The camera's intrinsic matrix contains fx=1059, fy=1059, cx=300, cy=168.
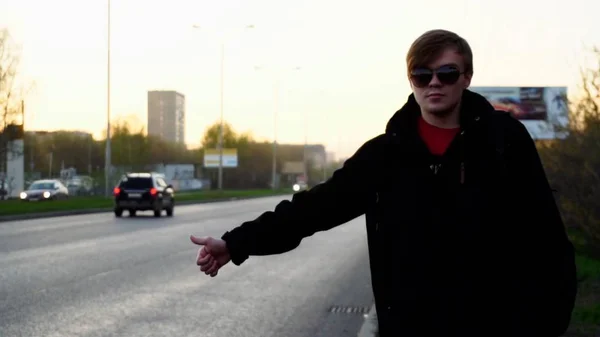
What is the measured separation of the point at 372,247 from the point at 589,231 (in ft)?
42.3

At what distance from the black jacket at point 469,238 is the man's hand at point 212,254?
24.2 inches

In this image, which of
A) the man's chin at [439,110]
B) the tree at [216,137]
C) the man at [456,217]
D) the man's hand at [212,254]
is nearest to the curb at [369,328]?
the man's hand at [212,254]

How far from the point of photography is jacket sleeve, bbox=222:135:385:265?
3463mm

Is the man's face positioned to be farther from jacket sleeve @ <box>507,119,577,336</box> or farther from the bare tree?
the bare tree

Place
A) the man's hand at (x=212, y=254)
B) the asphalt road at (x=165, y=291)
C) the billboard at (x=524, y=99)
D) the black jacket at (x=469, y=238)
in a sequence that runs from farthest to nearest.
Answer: the billboard at (x=524, y=99) → the asphalt road at (x=165, y=291) → the man's hand at (x=212, y=254) → the black jacket at (x=469, y=238)

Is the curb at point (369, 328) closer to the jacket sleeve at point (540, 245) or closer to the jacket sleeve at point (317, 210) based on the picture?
the jacket sleeve at point (317, 210)

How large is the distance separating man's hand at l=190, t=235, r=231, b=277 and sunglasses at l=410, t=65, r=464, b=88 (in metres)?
0.91

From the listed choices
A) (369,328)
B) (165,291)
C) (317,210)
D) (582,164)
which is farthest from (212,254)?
(582,164)

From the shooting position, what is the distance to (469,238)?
126 inches

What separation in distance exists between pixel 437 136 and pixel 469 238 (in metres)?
0.39

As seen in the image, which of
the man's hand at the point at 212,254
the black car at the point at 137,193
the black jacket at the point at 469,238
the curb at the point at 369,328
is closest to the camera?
the black jacket at the point at 469,238

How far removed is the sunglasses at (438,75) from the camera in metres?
3.43

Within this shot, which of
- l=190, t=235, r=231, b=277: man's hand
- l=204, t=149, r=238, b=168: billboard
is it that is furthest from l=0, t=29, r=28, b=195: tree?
l=204, t=149, r=238, b=168: billboard

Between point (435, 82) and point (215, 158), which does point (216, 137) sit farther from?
point (435, 82)
